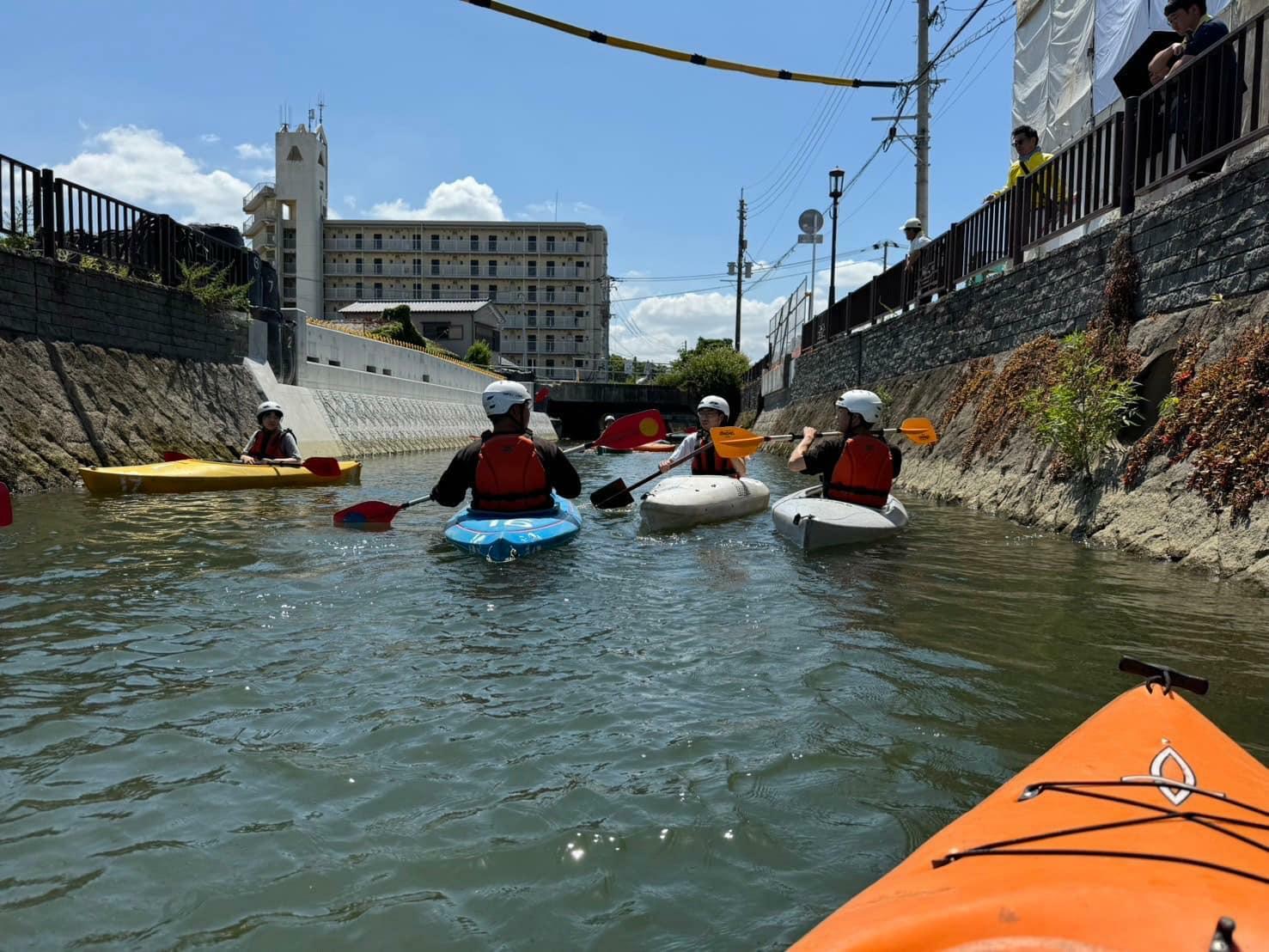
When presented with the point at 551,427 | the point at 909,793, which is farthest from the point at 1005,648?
the point at 551,427

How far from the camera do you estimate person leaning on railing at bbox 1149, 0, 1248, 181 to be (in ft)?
24.0

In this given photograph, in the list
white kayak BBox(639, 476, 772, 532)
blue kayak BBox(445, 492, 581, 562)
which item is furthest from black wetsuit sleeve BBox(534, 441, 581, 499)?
white kayak BBox(639, 476, 772, 532)

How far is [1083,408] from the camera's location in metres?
8.30

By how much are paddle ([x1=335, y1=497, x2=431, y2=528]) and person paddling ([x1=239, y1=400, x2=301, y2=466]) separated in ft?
12.4

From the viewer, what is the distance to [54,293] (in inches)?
469

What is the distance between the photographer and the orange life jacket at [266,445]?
39.7 ft

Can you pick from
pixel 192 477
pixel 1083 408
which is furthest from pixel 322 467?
pixel 1083 408

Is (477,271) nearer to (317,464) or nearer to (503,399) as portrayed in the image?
(317,464)

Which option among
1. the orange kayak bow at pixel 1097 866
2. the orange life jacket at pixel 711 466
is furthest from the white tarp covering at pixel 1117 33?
the orange kayak bow at pixel 1097 866

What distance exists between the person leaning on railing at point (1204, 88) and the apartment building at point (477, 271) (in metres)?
64.5

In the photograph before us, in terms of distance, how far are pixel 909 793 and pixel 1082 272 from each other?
861cm

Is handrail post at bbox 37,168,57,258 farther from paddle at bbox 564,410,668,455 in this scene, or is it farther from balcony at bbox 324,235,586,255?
balcony at bbox 324,235,586,255

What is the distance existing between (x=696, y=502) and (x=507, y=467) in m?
2.42

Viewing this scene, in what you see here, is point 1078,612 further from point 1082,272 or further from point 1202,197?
point 1082,272
